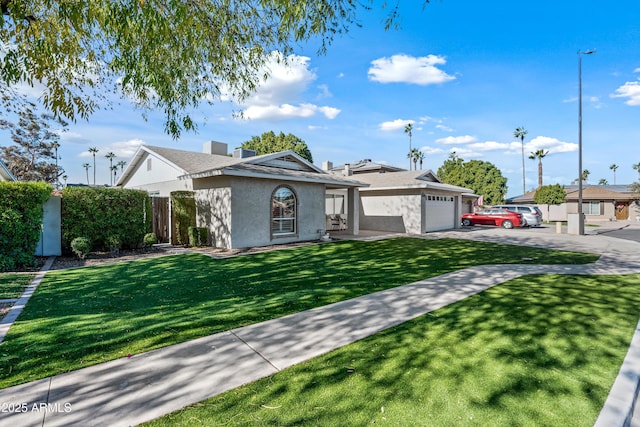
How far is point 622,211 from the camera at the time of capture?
37.2 m

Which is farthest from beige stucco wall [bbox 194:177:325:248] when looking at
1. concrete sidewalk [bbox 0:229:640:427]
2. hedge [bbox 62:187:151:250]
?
concrete sidewalk [bbox 0:229:640:427]

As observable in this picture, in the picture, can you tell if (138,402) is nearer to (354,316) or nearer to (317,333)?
(317,333)

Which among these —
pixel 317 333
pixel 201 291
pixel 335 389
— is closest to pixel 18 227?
pixel 201 291

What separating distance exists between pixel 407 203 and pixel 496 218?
8634mm

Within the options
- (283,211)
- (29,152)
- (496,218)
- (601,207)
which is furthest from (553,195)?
(29,152)

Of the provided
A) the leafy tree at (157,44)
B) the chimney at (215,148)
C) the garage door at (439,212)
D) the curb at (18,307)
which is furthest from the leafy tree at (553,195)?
the curb at (18,307)

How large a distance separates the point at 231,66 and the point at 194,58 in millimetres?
858

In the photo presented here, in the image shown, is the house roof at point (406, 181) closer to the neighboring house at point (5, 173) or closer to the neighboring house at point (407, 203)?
the neighboring house at point (407, 203)

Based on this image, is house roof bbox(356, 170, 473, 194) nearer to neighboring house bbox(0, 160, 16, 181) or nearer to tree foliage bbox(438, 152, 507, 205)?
neighboring house bbox(0, 160, 16, 181)

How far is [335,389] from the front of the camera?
288 cm

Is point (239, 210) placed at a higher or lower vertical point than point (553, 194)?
lower

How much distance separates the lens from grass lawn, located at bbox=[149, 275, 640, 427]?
2523 mm

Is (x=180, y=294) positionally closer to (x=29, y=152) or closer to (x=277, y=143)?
(x=29, y=152)

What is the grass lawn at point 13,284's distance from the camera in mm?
6012
